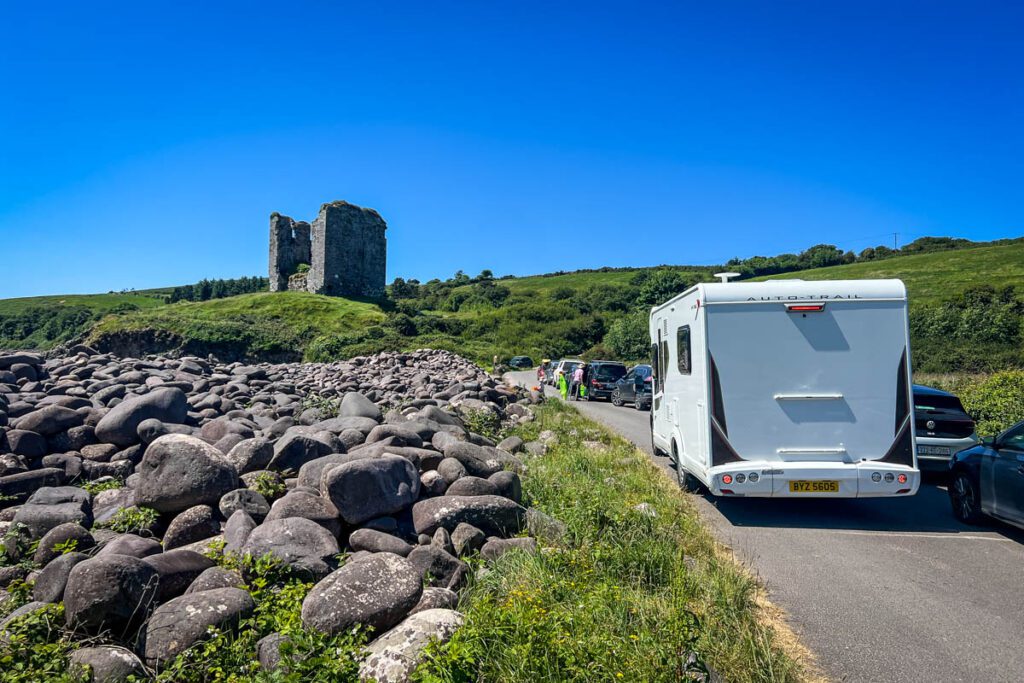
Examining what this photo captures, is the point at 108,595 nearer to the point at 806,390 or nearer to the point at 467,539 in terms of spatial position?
the point at 467,539

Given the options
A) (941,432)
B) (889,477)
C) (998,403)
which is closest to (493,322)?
(998,403)

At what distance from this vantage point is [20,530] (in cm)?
565

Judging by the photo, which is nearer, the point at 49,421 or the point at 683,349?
the point at 49,421

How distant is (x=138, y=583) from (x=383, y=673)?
Result: 206 cm

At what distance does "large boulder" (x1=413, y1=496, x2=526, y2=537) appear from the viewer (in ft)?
19.9

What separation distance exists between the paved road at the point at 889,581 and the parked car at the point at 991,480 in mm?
313

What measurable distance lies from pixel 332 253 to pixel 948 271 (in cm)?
6048

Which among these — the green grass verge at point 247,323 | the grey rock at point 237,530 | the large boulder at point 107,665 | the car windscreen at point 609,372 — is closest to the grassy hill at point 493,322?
the green grass verge at point 247,323

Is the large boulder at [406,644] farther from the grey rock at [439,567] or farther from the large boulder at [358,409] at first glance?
the large boulder at [358,409]

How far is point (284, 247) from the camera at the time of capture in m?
56.7

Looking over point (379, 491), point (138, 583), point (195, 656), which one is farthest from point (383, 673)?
point (379, 491)

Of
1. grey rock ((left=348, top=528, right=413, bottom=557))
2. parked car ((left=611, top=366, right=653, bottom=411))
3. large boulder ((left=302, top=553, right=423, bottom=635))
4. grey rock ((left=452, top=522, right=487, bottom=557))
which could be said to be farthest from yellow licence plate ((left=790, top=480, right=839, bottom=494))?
parked car ((left=611, top=366, right=653, bottom=411))

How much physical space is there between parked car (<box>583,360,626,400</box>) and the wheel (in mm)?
19094

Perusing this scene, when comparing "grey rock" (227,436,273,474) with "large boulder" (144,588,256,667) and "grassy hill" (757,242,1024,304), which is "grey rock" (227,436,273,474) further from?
"grassy hill" (757,242,1024,304)
